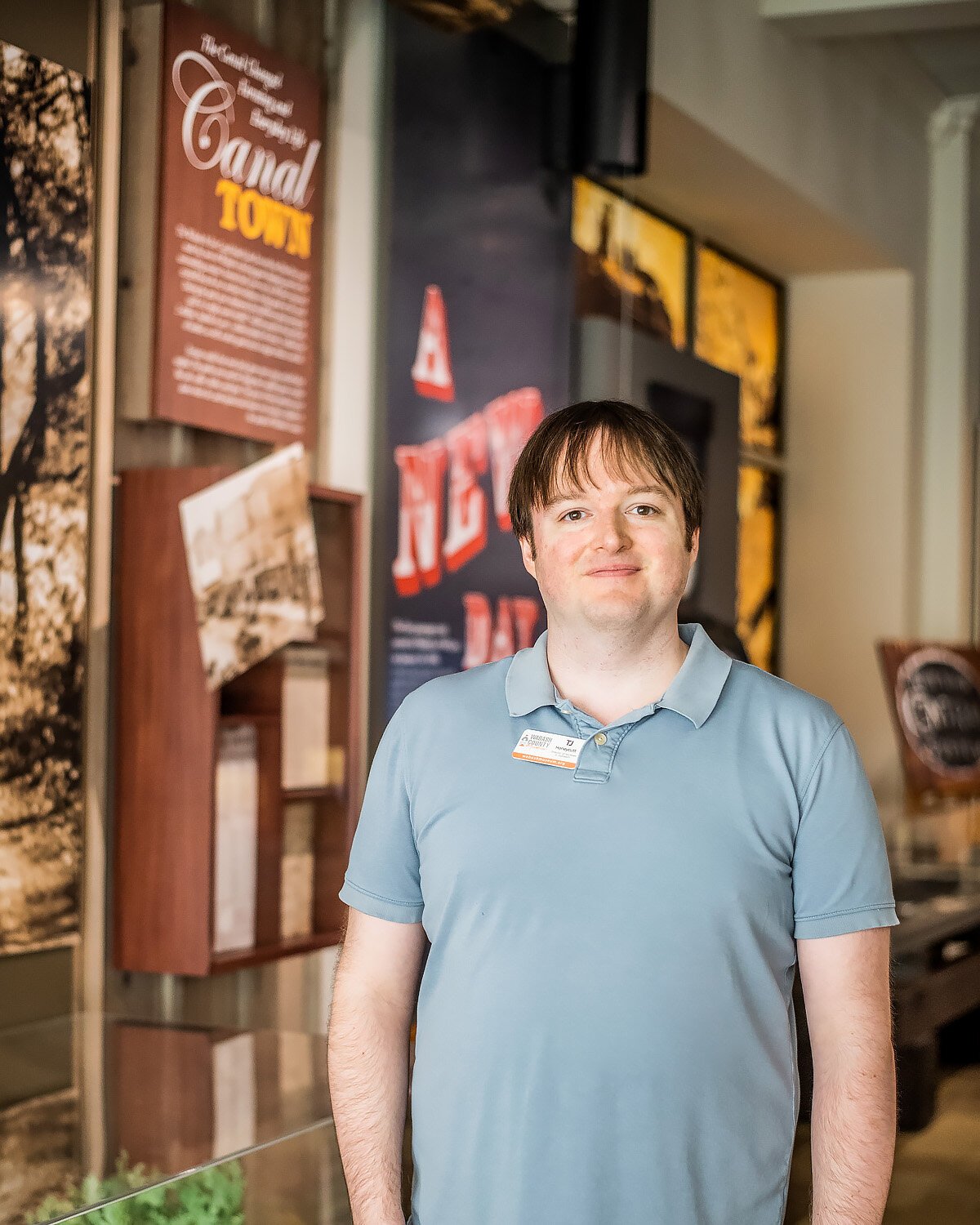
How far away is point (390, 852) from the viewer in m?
1.58

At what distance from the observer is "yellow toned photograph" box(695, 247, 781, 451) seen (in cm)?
705

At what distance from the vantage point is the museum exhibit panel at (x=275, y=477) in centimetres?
297

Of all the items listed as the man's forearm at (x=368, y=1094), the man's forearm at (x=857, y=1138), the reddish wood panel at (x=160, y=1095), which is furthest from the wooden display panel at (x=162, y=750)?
the man's forearm at (x=857, y=1138)

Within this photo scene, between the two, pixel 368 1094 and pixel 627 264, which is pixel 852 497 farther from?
pixel 368 1094

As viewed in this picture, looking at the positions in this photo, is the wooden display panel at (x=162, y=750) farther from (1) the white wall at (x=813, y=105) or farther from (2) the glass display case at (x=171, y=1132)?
(1) the white wall at (x=813, y=105)

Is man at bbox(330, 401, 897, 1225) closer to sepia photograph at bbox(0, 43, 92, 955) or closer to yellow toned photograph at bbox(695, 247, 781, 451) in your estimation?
sepia photograph at bbox(0, 43, 92, 955)

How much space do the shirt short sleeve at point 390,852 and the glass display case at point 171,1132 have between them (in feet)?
2.12

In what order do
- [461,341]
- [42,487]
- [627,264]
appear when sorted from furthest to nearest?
[627,264] < [461,341] < [42,487]

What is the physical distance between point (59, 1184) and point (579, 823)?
1.01 m

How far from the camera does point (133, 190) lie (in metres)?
3.35

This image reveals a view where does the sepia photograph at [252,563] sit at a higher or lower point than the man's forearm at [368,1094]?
higher

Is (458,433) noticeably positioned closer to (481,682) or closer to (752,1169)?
(481,682)

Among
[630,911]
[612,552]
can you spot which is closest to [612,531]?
[612,552]

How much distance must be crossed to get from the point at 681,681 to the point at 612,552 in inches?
5.5
